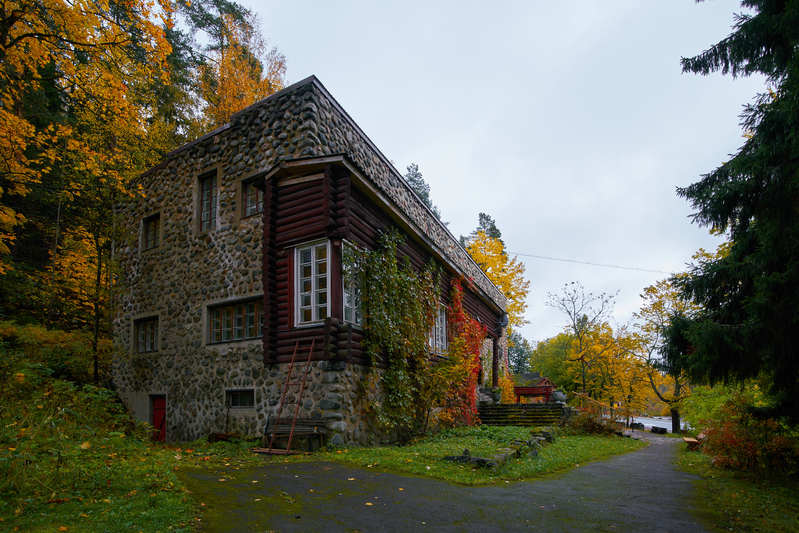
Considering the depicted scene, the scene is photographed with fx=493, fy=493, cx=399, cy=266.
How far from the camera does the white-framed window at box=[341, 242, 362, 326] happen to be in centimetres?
1054

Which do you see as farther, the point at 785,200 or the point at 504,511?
the point at 785,200

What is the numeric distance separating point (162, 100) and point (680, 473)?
25.8 m

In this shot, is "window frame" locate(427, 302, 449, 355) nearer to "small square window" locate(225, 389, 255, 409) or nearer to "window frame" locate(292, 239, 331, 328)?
"window frame" locate(292, 239, 331, 328)

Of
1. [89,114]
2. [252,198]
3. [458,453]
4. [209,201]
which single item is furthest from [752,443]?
[89,114]

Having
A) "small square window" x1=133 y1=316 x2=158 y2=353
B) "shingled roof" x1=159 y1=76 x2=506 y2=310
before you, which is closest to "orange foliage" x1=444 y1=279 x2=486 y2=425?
"shingled roof" x1=159 y1=76 x2=506 y2=310

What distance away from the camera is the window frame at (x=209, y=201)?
44.0 feet

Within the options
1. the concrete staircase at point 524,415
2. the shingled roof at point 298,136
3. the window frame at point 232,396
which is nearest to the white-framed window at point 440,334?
the shingled roof at point 298,136

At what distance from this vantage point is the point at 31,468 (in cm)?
475

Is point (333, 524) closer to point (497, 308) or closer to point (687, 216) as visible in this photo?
point (687, 216)

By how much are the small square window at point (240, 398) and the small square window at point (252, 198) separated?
14.0ft

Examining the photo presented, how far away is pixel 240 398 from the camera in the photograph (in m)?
11.4

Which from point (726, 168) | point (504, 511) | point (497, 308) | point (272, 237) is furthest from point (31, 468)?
point (497, 308)

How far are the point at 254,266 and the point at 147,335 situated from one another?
214 inches

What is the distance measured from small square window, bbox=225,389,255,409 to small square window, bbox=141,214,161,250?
20.7 ft
